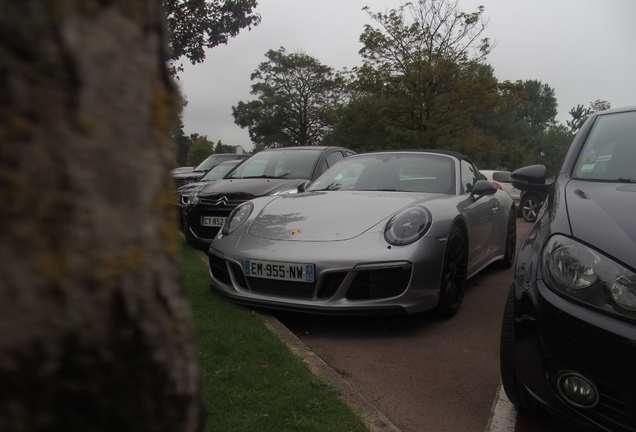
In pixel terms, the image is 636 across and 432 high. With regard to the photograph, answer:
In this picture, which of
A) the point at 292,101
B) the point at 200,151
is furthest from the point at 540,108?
the point at 200,151

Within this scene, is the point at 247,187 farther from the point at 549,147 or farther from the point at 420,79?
the point at 549,147

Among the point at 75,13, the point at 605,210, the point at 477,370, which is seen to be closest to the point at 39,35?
the point at 75,13

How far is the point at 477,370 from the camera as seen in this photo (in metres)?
3.08

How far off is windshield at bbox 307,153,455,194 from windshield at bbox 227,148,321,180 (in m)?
1.71

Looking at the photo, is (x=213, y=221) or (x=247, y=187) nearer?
(x=213, y=221)

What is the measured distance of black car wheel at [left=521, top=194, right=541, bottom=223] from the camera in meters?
14.0

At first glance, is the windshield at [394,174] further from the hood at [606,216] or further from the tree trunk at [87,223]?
the tree trunk at [87,223]

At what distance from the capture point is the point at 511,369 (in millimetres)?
2387

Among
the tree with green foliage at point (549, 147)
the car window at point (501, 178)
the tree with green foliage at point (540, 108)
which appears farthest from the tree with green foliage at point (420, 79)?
the tree with green foliage at point (540, 108)

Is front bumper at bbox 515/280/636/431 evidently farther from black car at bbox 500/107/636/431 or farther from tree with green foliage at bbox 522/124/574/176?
tree with green foliage at bbox 522/124/574/176

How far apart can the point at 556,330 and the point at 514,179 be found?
6.44ft

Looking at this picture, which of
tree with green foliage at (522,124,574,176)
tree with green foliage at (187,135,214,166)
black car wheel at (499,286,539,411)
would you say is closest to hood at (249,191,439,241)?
black car wheel at (499,286,539,411)

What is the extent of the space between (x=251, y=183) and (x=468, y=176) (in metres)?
2.77

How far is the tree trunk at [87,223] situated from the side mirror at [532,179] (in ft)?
10.8
